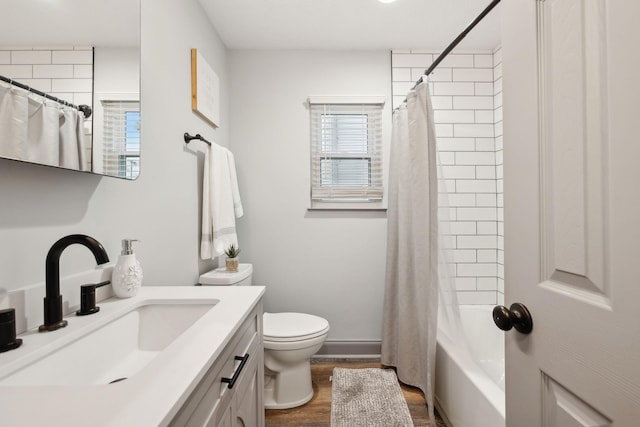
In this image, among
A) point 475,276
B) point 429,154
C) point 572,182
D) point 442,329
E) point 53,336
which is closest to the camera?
point 572,182

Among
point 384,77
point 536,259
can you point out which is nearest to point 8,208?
point 536,259

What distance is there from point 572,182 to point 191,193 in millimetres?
1714

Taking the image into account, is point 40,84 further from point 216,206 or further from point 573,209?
point 573,209

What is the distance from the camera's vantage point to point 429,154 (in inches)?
69.7

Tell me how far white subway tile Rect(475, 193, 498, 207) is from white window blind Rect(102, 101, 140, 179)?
2342 millimetres

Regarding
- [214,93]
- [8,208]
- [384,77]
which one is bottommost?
[8,208]

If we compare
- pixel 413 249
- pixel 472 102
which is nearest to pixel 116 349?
pixel 413 249

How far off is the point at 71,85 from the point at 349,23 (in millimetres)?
1809

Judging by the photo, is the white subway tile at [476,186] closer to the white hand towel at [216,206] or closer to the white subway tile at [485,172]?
the white subway tile at [485,172]

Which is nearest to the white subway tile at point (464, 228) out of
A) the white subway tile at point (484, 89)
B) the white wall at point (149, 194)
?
the white subway tile at point (484, 89)

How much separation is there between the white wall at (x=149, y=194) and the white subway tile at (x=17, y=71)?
0.68 feet

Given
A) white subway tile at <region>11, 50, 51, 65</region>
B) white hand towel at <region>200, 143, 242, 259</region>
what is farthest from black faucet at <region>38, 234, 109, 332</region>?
white hand towel at <region>200, 143, 242, 259</region>

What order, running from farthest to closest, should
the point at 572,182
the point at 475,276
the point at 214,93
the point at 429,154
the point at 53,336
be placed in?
the point at 475,276 → the point at 214,93 → the point at 429,154 → the point at 53,336 → the point at 572,182

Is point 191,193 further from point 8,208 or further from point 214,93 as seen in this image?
point 8,208
